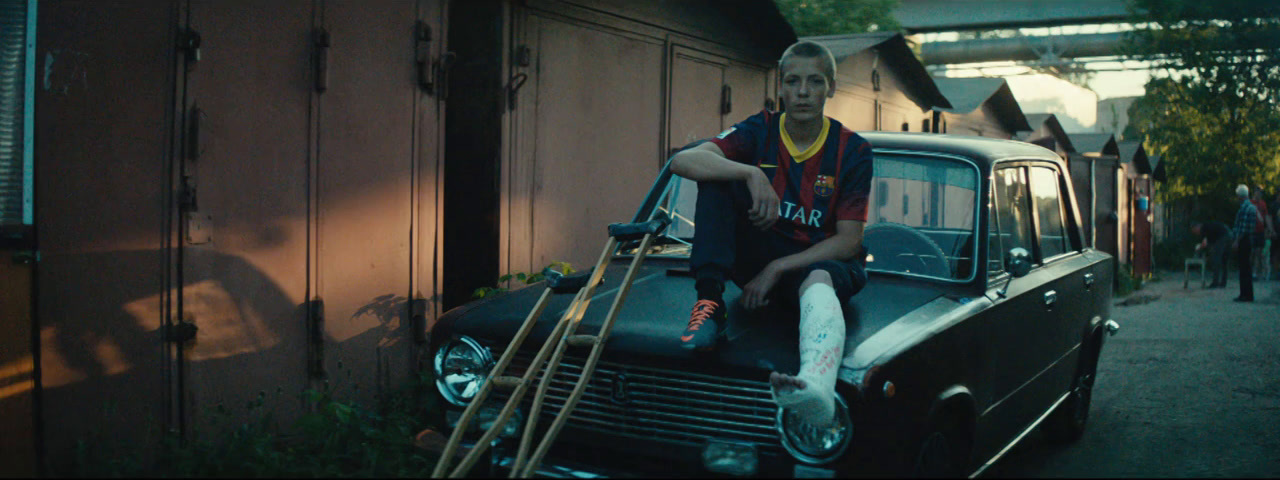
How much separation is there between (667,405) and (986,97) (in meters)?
14.0

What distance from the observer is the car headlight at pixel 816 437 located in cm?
322

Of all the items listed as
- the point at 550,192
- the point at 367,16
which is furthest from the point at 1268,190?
the point at 367,16

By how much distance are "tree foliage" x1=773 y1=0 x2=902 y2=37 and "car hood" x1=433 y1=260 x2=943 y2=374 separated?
1689 centimetres

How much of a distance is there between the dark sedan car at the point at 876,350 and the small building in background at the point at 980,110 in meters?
10.2

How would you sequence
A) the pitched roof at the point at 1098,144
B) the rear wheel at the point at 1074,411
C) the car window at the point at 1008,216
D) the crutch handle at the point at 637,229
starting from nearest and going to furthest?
the crutch handle at the point at 637,229, the car window at the point at 1008,216, the rear wheel at the point at 1074,411, the pitched roof at the point at 1098,144

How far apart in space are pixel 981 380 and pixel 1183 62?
86.1 ft

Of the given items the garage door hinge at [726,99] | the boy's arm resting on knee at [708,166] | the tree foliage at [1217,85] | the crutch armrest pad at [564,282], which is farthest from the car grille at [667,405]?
the tree foliage at [1217,85]

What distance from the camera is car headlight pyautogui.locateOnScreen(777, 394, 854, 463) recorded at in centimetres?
322

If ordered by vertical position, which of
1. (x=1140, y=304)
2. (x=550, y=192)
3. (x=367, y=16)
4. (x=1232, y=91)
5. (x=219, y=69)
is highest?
(x=1232, y=91)

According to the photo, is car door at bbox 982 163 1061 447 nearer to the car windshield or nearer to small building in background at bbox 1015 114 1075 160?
the car windshield

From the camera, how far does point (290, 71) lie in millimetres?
5449

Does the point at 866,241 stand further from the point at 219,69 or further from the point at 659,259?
the point at 219,69

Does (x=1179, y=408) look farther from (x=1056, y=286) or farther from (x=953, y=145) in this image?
(x=953, y=145)

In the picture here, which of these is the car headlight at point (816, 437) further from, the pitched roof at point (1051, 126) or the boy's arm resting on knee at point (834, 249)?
the pitched roof at point (1051, 126)
